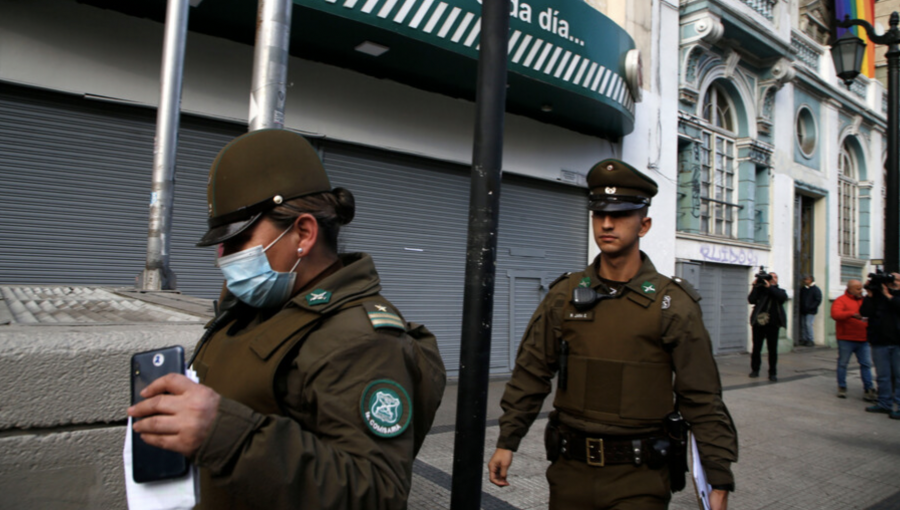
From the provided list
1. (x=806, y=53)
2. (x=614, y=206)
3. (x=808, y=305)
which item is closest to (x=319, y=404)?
(x=614, y=206)

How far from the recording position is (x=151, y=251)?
4.19 meters

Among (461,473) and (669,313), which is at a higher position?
(669,313)

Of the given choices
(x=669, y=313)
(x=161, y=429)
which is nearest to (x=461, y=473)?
(x=669, y=313)

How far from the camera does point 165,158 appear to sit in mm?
4266

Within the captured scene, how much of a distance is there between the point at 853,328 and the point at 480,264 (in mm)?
8295

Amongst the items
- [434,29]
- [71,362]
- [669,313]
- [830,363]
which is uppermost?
[434,29]

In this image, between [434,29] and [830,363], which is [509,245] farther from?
[830,363]

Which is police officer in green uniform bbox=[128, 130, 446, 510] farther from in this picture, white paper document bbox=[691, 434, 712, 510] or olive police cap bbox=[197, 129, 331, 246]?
white paper document bbox=[691, 434, 712, 510]

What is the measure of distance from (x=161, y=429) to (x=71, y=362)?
1.01 m

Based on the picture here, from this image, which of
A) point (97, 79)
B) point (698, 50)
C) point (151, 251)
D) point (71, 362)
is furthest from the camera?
point (698, 50)

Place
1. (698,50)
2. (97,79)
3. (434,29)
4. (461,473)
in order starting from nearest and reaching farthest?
1. (461,473)
2. (97,79)
3. (434,29)
4. (698,50)

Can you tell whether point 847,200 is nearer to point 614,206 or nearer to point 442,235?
point 442,235

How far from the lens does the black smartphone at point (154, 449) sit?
43.6 inches

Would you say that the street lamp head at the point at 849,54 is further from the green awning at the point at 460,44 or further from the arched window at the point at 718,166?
the arched window at the point at 718,166
